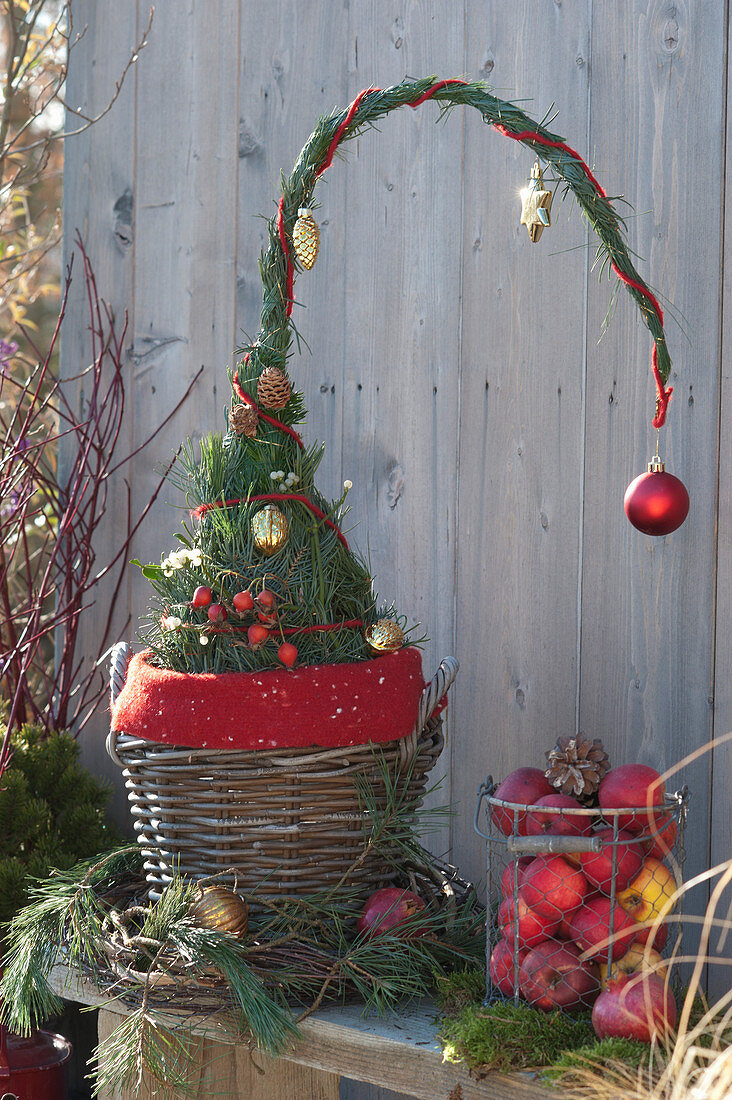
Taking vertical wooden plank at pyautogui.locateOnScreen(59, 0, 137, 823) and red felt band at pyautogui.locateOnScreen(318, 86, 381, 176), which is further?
vertical wooden plank at pyautogui.locateOnScreen(59, 0, 137, 823)

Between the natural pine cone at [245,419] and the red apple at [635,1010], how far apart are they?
552 mm

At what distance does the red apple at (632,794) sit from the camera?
0.85 meters

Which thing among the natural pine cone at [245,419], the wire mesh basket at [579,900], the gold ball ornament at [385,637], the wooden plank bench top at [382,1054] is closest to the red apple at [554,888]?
the wire mesh basket at [579,900]

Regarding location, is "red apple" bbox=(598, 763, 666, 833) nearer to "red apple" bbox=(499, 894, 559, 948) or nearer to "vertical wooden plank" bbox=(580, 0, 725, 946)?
"red apple" bbox=(499, 894, 559, 948)

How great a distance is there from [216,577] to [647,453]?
0.46 m

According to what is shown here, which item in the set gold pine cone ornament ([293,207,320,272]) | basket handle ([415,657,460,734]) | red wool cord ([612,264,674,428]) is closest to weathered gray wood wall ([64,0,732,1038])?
red wool cord ([612,264,674,428])

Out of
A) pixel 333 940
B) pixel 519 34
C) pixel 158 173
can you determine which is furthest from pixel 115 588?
pixel 519 34

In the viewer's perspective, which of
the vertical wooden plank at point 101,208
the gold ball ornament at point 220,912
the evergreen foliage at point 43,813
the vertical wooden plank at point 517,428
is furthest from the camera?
the vertical wooden plank at point 101,208

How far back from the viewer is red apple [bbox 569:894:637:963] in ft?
2.71

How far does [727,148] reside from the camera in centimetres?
103

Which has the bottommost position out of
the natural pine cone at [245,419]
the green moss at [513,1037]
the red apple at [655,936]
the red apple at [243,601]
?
the green moss at [513,1037]

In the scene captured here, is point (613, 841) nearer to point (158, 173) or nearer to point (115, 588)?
point (115, 588)

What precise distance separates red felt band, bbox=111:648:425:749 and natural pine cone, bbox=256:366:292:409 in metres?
0.24

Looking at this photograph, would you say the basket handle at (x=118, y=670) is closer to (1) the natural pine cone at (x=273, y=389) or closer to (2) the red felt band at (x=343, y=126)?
(1) the natural pine cone at (x=273, y=389)
